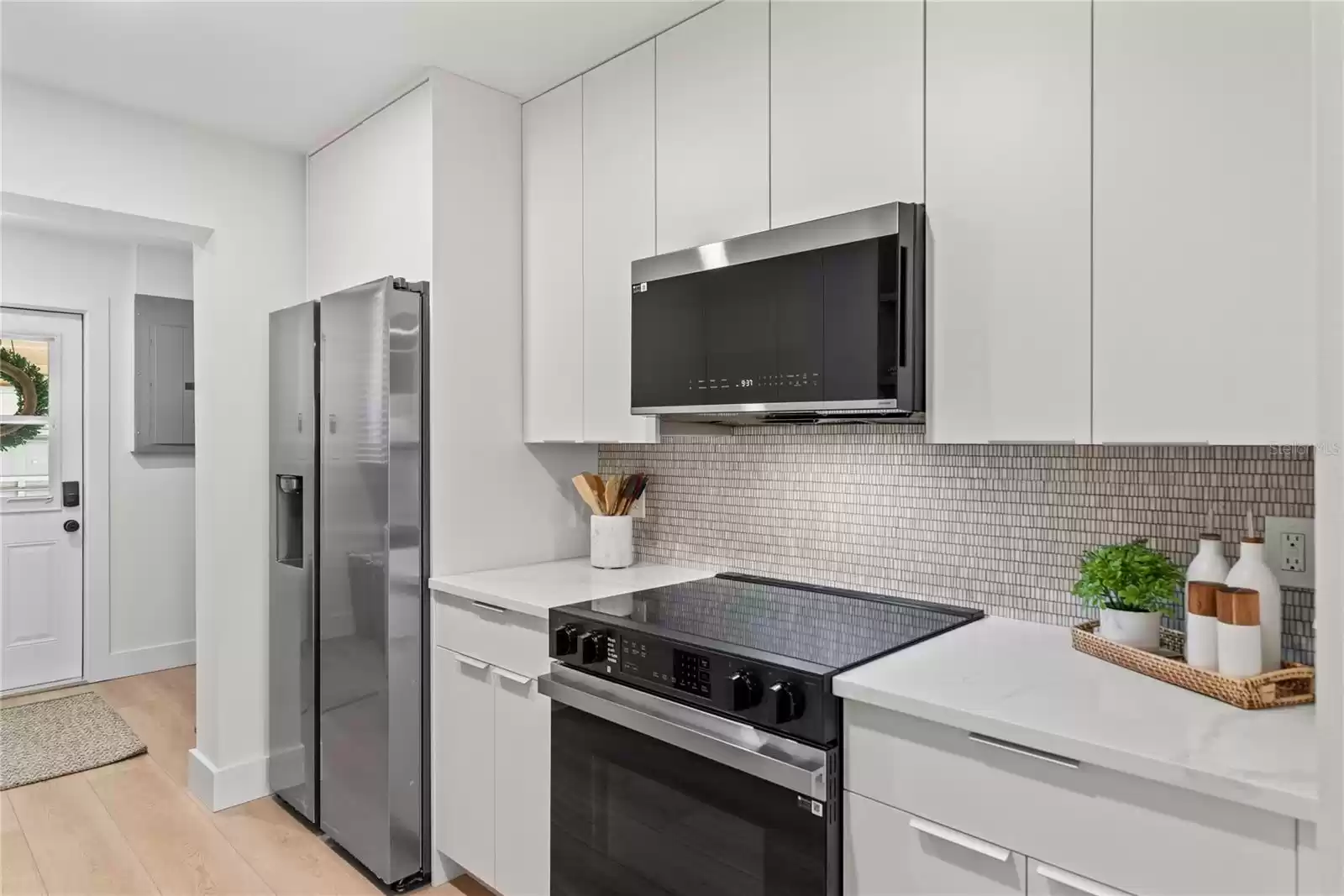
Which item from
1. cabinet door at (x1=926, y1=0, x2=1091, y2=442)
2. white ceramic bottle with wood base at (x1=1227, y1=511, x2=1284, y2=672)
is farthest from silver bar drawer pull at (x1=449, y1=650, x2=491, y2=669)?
white ceramic bottle with wood base at (x1=1227, y1=511, x2=1284, y2=672)

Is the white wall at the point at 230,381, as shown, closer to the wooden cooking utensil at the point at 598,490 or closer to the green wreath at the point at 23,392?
the wooden cooking utensil at the point at 598,490

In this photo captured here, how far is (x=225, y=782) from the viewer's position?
2814mm

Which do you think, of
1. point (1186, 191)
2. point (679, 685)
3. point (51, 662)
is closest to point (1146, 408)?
point (1186, 191)

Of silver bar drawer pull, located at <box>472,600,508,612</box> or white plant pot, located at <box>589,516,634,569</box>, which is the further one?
white plant pot, located at <box>589,516,634,569</box>

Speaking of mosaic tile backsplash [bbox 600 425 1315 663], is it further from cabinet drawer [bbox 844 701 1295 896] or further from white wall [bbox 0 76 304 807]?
white wall [bbox 0 76 304 807]

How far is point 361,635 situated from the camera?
7.86ft

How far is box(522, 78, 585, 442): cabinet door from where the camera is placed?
95.6 inches

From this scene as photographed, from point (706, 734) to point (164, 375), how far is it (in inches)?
167

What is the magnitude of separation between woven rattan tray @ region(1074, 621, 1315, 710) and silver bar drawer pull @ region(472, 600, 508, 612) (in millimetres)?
1461

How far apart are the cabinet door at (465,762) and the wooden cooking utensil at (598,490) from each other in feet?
1.97

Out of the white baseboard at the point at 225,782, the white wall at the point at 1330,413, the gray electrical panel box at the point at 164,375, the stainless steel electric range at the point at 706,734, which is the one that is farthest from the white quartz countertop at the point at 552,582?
the gray electrical panel box at the point at 164,375

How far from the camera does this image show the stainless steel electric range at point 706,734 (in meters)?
1.41

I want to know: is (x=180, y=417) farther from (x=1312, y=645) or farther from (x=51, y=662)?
(x=1312, y=645)

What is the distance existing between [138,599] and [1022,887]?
4842 millimetres
